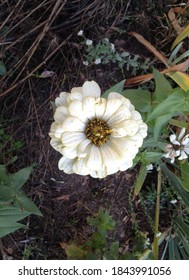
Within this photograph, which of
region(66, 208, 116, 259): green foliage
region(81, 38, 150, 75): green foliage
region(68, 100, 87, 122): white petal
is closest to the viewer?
region(68, 100, 87, 122): white petal

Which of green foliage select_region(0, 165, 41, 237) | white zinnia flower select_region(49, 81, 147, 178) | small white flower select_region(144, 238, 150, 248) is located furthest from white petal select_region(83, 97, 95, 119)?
small white flower select_region(144, 238, 150, 248)

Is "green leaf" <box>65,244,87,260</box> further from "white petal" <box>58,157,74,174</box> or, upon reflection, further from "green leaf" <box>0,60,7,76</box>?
"green leaf" <box>0,60,7,76</box>

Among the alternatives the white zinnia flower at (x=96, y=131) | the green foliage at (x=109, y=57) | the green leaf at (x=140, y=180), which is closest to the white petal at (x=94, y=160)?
the white zinnia flower at (x=96, y=131)

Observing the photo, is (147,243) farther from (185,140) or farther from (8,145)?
(8,145)

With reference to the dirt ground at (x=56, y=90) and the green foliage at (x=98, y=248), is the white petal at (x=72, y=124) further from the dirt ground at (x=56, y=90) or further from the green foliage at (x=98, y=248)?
the dirt ground at (x=56, y=90)

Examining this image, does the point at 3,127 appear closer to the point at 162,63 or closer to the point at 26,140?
the point at 26,140
